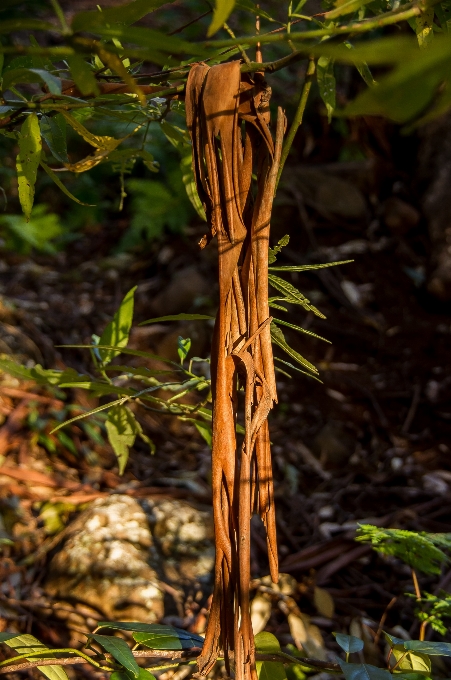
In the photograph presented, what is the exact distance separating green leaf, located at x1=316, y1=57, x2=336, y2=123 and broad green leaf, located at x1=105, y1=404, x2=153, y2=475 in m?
0.53

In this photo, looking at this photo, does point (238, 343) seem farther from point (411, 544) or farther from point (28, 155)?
point (411, 544)

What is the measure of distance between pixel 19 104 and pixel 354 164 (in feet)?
10.4

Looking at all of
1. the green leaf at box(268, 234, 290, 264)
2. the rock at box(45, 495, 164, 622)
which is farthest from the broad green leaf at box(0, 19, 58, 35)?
the rock at box(45, 495, 164, 622)

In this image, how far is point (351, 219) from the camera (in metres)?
3.26

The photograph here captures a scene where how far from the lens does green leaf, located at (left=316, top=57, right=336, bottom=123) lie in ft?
2.14

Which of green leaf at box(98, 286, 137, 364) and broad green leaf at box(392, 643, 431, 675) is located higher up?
green leaf at box(98, 286, 137, 364)

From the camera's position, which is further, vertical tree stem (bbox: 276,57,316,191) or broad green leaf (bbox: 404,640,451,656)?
broad green leaf (bbox: 404,640,451,656)

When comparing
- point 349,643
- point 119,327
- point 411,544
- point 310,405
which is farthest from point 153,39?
point 310,405

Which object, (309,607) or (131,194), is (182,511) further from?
(131,194)

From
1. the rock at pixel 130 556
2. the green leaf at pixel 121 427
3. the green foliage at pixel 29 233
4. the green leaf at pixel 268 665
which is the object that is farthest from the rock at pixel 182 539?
the green foliage at pixel 29 233

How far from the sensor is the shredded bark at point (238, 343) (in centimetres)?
56

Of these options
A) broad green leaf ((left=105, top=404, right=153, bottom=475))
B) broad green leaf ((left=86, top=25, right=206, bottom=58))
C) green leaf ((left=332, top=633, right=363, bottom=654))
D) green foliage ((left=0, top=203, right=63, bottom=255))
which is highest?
green foliage ((left=0, top=203, right=63, bottom=255))

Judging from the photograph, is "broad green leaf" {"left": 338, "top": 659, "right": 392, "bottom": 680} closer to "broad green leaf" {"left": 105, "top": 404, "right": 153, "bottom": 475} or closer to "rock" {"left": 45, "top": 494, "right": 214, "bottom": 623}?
"broad green leaf" {"left": 105, "top": 404, "right": 153, "bottom": 475}

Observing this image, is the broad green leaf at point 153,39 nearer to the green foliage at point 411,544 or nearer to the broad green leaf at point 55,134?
the broad green leaf at point 55,134
